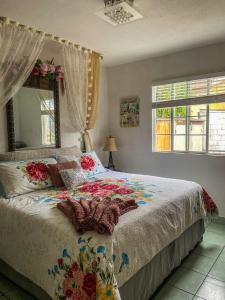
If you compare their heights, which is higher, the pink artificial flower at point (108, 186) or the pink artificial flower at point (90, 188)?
the pink artificial flower at point (108, 186)

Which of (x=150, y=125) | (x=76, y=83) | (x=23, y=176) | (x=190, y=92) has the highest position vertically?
(x=76, y=83)

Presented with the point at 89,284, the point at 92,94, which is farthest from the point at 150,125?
the point at 89,284

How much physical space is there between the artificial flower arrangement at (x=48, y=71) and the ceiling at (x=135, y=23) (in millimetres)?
457

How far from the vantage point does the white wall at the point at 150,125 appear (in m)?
3.31

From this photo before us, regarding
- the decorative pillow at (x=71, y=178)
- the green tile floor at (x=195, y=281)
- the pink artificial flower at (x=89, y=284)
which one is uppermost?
the decorative pillow at (x=71, y=178)

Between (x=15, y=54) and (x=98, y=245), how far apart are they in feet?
7.02

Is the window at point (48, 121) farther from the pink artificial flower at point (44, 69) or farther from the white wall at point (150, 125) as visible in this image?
the white wall at point (150, 125)

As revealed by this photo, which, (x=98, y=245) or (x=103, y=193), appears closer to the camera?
(x=98, y=245)

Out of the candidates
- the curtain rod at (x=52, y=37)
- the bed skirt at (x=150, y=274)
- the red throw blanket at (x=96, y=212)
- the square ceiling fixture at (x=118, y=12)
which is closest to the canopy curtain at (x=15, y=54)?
the curtain rod at (x=52, y=37)

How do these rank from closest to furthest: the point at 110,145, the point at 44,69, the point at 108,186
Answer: the point at 108,186 → the point at 44,69 → the point at 110,145

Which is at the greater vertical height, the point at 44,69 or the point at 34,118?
the point at 44,69

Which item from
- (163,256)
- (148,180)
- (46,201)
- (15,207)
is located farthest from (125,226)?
(148,180)

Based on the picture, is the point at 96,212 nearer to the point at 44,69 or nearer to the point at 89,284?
the point at 89,284

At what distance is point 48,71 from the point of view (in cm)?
317
